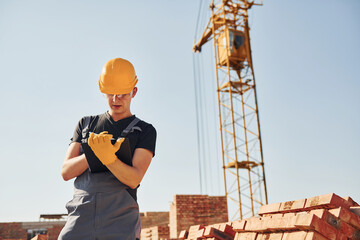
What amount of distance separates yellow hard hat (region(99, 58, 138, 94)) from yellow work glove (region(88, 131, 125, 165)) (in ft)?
0.97

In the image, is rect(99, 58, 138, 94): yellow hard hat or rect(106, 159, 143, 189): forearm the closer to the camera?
rect(106, 159, 143, 189): forearm

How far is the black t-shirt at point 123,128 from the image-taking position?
1648mm

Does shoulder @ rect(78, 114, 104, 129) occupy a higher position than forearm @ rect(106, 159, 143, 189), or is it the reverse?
shoulder @ rect(78, 114, 104, 129)

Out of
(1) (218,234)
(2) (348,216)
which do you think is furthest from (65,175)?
(1) (218,234)

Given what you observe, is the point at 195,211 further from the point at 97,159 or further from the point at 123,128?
the point at 97,159

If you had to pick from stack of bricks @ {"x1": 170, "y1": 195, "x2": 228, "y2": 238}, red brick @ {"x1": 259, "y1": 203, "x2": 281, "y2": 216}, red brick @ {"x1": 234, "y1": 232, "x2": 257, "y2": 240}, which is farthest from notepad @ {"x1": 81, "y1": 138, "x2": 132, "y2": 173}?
stack of bricks @ {"x1": 170, "y1": 195, "x2": 228, "y2": 238}

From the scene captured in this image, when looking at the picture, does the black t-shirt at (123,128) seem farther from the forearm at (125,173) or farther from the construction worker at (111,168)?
the forearm at (125,173)

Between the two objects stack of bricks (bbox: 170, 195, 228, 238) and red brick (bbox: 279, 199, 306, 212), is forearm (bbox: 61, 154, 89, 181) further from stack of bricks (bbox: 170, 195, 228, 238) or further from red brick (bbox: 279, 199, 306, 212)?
stack of bricks (bbox: 170, 195, 228, 238)

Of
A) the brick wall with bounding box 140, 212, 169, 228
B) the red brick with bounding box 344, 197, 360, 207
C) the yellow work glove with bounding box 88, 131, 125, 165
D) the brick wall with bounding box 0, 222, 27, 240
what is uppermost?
the yellow work glove with bounding box 88, 131, 125, 165

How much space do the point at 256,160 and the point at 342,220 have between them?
18525 mm

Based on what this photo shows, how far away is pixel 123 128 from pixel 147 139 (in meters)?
0.13

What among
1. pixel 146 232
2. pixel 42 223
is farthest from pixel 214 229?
pixel 42 223

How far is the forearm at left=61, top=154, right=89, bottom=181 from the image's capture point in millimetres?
1560

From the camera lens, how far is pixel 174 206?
10250 mm
